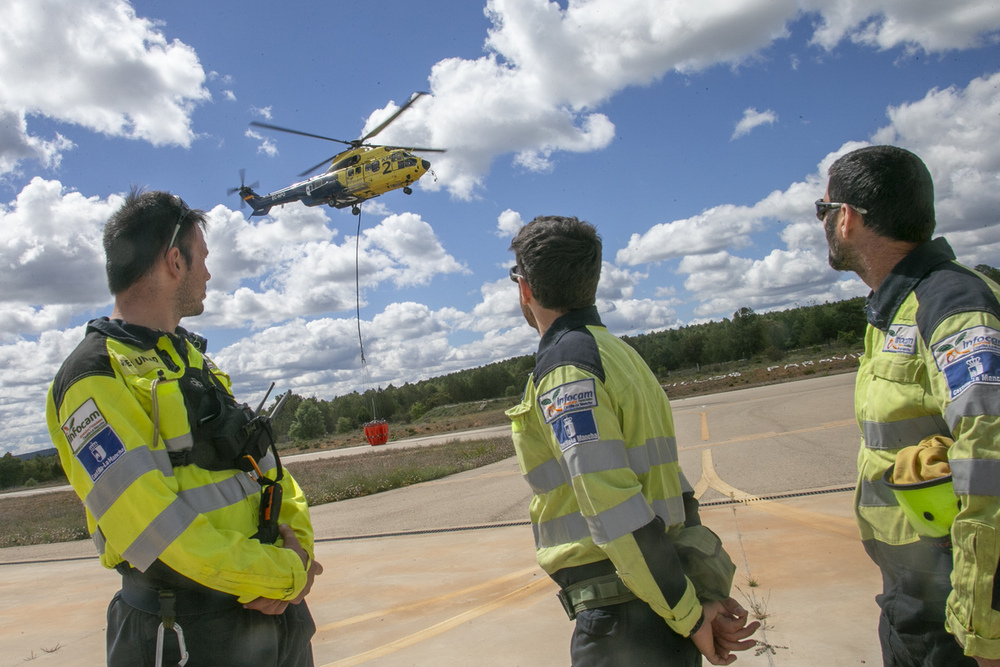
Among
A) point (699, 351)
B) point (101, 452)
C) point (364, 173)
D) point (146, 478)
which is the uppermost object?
point (364, 173)

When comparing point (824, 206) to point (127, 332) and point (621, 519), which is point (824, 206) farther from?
point (127, 332)

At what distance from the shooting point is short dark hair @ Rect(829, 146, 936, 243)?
86.7 inches

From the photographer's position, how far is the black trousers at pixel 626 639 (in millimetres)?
1818

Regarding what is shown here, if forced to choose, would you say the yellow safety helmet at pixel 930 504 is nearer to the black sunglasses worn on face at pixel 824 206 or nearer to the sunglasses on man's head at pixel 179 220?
the black sunglasses worn on face at pixel 824 206

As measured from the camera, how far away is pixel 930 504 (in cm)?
190

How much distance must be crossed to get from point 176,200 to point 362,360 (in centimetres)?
1509

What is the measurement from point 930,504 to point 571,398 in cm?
117

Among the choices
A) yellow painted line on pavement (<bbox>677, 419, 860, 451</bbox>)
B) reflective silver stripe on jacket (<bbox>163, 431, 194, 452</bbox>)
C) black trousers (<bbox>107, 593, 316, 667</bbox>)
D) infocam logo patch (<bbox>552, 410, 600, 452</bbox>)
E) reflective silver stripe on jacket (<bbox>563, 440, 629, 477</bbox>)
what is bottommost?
yellow painted line on pavement (<bbox>677, 419, 860, 451</bbox>)

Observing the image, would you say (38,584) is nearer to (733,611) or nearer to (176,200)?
(176,200)

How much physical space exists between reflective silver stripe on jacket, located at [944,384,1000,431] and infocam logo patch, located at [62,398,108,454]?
2565 mm

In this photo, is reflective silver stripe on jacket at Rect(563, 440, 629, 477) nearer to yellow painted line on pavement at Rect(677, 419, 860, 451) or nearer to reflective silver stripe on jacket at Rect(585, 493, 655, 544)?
reflective silver stripe on jacket at Rect(585, 493, 655, 544)

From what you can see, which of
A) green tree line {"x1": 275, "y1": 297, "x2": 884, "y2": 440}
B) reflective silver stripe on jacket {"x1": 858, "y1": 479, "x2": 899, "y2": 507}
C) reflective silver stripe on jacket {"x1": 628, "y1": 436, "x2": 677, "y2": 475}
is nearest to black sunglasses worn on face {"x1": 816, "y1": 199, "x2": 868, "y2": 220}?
reflective silver stripe on jacket {"x1": 858, "y1": 479, "x2": 899, "y2": 507}

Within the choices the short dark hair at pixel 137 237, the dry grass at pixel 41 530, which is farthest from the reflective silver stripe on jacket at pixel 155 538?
the dry grass at pixel 41 530

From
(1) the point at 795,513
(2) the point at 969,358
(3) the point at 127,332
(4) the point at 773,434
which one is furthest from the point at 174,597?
(4) the point at 773,434
